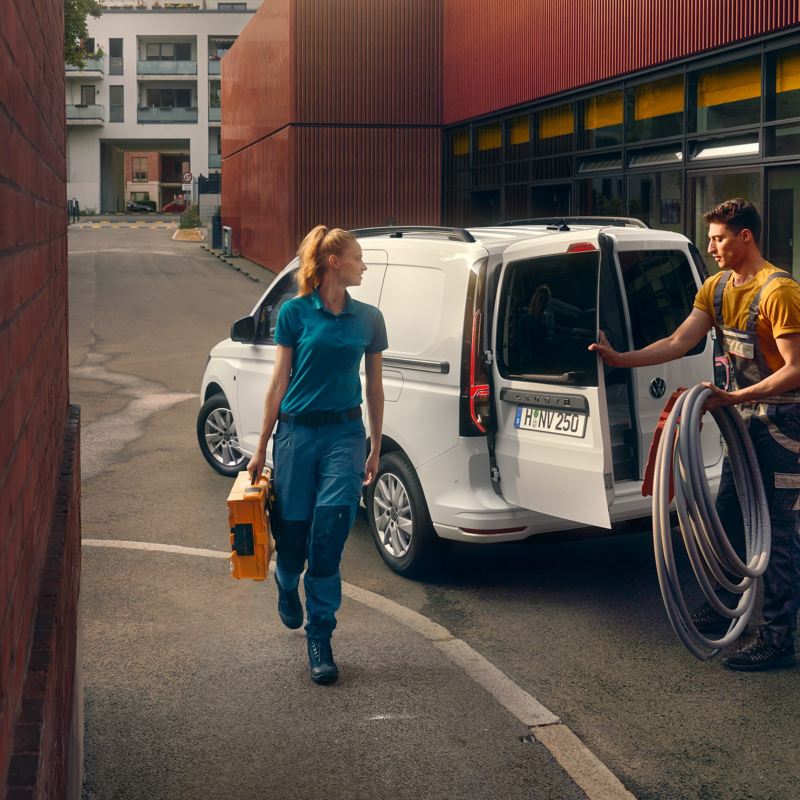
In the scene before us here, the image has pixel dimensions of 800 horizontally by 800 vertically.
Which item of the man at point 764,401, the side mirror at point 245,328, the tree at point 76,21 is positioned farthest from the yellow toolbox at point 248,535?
the tree at point 76,21

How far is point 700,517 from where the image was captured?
5328mm

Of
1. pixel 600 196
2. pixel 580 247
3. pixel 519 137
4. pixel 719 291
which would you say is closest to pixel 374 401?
pixel 580 247

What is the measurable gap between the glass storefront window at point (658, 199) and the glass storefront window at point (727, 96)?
0.88 meters

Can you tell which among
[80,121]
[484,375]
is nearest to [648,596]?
[484,375]

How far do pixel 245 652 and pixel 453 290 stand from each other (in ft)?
7.48

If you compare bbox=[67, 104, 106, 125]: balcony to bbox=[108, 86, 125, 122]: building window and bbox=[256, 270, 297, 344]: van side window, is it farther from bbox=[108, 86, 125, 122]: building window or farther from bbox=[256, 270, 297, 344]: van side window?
bbox=[256, 270, 297, 344]: van side window

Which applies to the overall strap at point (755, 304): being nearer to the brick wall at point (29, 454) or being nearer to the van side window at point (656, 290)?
the van side window at point (656, 290)

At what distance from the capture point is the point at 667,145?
1656 centimetres

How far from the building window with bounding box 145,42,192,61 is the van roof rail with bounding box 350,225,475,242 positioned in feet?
265

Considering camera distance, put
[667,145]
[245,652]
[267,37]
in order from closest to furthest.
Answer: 1. [245,652]
2. [667,145]
3. [267,37]

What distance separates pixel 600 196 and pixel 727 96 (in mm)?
4029

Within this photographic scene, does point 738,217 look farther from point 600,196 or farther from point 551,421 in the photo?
point 600,196

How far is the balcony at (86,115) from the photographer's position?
82.6 meters

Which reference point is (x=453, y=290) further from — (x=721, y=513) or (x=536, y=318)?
(x=721, y=513)
